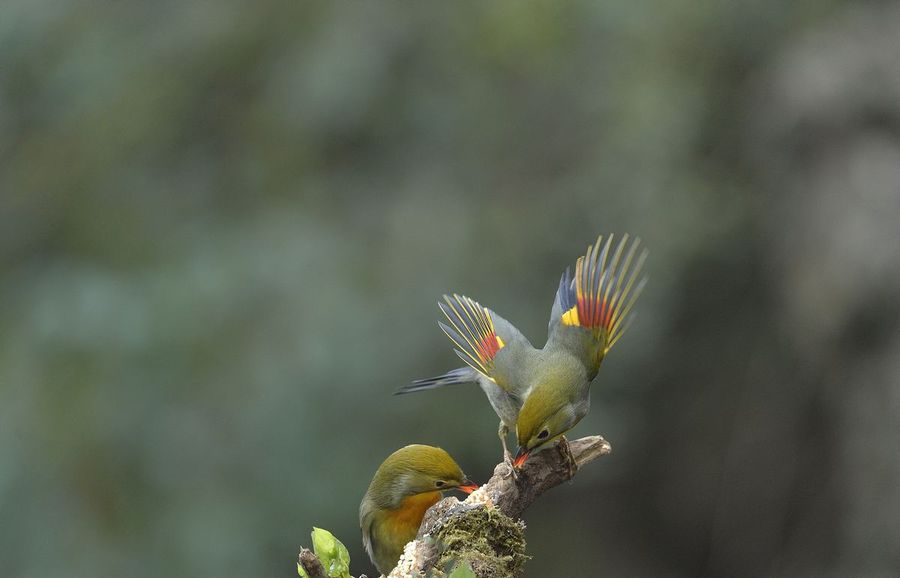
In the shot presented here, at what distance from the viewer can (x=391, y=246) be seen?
6.56 meters

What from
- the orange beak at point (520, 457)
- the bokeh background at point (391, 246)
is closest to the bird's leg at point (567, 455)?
the orange beak at point (520, 457)

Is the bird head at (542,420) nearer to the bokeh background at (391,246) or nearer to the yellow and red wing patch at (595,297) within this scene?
the yellow and red wing patch at (595,297)

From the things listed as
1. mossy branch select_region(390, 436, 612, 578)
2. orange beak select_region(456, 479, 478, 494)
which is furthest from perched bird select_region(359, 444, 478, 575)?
mossy branch select_region(390, 436, 612, 578)

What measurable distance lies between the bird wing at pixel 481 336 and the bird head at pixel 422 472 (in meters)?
0.30

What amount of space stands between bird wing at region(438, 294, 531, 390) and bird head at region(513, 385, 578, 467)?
0.22 meters

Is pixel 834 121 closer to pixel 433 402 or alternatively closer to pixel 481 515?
pixel 433 402

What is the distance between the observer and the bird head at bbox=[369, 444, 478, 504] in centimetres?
306

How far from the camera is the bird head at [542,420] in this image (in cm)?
301

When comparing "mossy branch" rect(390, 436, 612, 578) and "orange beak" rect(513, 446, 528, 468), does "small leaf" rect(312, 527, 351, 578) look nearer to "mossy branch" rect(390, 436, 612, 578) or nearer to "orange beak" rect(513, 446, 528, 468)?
"mossy branch" rect(390, 436, 612, 578)

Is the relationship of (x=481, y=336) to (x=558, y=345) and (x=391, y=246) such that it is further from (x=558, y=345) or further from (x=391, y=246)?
(x=391, y=246)

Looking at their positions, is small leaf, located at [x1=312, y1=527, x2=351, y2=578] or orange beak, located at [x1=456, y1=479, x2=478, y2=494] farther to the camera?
orange beak, located at [x1=456, y1=479, x2=478, y2=494]

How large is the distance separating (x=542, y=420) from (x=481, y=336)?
0.35m

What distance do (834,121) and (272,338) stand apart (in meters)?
3.45

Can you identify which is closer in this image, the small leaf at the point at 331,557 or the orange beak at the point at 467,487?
the small leaf at the point at 331,557
